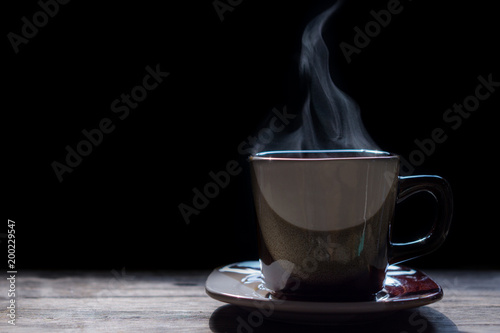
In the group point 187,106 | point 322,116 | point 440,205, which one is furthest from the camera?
point 187,106

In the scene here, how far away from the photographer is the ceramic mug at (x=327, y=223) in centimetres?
63

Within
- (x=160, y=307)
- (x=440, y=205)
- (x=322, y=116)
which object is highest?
(x=322, y=116)

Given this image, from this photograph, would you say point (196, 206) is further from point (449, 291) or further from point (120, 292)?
point (449, 291)

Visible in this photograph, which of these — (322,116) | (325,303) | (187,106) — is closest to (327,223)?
(325,303)

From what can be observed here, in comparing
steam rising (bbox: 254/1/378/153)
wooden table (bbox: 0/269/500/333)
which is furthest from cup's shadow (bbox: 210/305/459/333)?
steam rising (bbox: 254/1/378/153)

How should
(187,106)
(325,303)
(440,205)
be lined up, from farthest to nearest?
(187,106)
(440,205)
(325,303)

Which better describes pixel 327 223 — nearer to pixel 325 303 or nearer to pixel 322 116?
pixel 325 303

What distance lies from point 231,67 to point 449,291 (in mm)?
698

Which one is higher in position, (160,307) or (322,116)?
(322,116)

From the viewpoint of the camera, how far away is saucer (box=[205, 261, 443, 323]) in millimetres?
567

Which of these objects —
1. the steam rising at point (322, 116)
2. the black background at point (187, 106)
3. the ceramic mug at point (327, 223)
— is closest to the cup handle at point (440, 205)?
the ceramic mug at point (327, 223)

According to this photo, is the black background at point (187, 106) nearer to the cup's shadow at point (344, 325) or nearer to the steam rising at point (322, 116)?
the steam rising at point (322, 116)

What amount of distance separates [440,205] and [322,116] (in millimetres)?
321

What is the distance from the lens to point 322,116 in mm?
952
